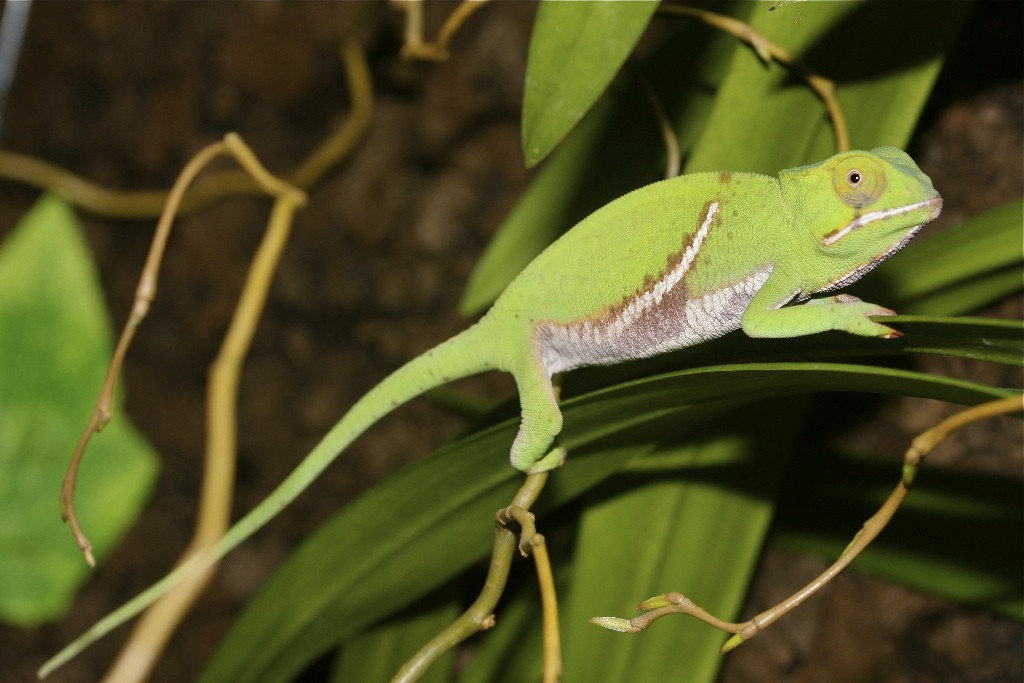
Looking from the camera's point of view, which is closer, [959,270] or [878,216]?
[878,216]

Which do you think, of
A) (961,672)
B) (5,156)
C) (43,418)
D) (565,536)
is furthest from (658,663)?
(5,156)

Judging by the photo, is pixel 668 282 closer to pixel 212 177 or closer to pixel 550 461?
pixel 550 461

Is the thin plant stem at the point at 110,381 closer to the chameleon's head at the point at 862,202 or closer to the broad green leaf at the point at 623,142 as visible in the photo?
the broad green leaf at the point at 623,142

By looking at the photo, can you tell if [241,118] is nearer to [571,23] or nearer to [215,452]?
[215,452]

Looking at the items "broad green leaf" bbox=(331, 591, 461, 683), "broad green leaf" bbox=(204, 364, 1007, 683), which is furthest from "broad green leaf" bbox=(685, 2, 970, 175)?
"broad green leaf" bbox=(331, 591, 461, 683)

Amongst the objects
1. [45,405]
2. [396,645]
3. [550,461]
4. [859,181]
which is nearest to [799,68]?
[859,181]

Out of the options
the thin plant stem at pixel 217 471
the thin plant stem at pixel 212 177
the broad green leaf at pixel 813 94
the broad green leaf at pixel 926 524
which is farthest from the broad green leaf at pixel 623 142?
the thin plant stem at pixel 212 177
